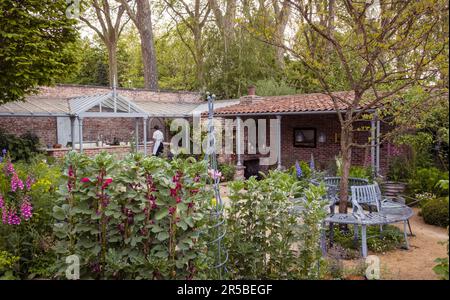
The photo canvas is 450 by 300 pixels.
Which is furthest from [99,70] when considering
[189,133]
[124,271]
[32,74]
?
[124,271]

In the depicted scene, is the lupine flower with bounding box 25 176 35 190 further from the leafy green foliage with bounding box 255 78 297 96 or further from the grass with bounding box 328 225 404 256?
the leafy green foliage with bounding box 255 78 297 96

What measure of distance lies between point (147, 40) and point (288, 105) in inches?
443

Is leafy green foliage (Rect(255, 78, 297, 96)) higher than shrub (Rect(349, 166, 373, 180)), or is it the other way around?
leafy green foliage (Rect(255, 78, 297, 96))

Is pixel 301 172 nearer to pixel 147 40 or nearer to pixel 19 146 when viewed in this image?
pixel 19 146

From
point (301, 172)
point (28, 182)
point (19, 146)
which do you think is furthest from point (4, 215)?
point (19, 146)

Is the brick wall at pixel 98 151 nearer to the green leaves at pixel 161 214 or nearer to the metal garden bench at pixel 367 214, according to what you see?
the metal garden bench at pixel 367 214

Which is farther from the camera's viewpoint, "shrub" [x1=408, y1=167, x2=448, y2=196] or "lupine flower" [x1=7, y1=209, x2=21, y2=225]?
"shrub" [x1=408, y1=167, x2=448, y2=196]

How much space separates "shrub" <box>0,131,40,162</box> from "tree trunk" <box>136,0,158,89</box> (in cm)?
960

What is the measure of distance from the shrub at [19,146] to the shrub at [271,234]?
420 inches

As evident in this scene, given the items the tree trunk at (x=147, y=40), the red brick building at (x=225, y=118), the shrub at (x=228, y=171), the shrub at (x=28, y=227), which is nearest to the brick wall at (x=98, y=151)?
the red brick building at (x=225, y=118)

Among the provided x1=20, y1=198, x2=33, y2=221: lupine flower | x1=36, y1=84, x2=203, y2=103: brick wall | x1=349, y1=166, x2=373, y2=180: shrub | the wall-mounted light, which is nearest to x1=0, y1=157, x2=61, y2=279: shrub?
x1=20, y1=198, x2=33, y2=221: lupine flower

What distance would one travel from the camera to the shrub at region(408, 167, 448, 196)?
976 cm

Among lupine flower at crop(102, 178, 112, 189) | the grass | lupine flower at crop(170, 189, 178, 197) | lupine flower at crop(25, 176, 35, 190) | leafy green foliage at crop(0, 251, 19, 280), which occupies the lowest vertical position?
the grass
